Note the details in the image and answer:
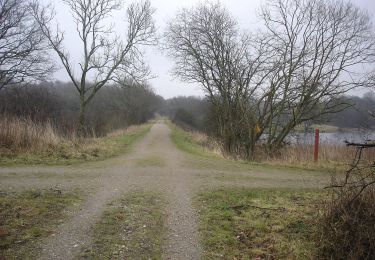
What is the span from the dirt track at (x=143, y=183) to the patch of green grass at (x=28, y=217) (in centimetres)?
20

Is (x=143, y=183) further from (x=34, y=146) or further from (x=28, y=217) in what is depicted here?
(x=34, y=146)

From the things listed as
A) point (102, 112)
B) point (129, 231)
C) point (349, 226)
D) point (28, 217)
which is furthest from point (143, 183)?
point (102, 112)

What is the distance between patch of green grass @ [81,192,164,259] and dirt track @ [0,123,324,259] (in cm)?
14

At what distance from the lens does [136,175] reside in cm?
912

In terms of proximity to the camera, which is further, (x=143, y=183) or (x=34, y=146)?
(x=34, y=146)

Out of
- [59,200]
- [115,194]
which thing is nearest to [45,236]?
[59,200]

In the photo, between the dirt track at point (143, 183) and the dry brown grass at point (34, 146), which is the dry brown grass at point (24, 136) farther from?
the dirt track at point (143, 183)

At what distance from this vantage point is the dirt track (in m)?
4.57

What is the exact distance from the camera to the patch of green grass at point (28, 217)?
4.18m

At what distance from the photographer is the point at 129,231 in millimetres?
4977

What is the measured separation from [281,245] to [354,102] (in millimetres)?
14601

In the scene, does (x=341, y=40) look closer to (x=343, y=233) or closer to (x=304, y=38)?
(x=304, y=38)

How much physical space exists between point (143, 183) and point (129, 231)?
126 inches

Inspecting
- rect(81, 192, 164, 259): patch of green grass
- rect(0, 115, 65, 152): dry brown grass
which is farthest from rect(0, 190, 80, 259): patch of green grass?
rect(0, 115, 65, 152): dry brown grass
